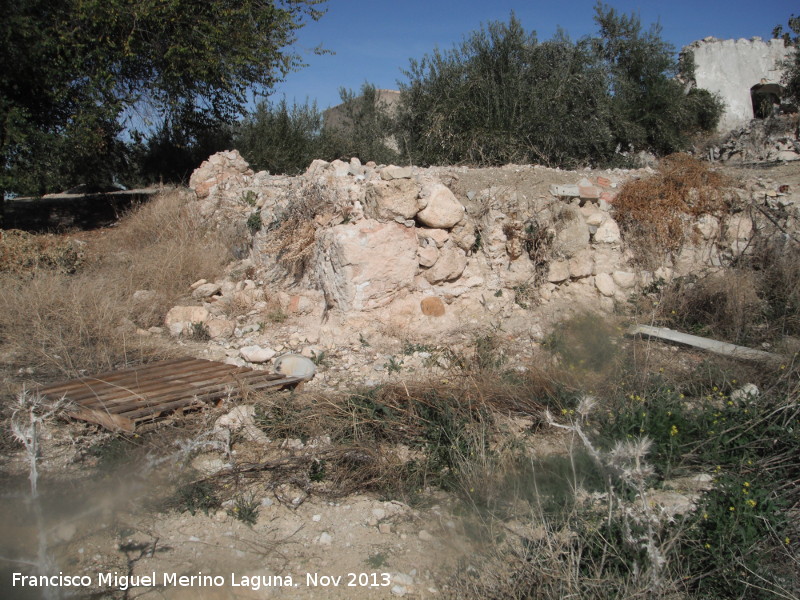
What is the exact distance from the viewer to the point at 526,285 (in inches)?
255

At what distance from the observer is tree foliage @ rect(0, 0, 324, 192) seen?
8891mm

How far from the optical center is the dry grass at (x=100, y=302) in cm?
541

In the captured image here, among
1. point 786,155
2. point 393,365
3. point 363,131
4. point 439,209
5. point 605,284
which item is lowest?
point 393,365

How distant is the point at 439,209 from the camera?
615cm

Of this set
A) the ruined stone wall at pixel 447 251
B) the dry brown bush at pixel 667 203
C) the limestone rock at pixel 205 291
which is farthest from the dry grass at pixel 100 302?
the dry brown bush at pixel 667 203

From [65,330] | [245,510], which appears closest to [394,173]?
[65,330]

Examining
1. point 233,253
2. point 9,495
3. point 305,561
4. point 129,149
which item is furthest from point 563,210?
point 129,149

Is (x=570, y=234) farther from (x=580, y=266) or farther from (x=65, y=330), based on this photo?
(x=65, y=330)

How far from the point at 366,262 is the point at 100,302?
282 centimetres

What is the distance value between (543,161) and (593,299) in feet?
12.8

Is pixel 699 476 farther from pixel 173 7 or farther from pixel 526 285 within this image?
pixel 173 7

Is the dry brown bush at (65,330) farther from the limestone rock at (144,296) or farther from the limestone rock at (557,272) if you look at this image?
the limestone rock at (557,272)

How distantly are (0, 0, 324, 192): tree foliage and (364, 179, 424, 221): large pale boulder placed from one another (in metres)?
5.75

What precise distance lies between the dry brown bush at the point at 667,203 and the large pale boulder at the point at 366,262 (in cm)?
284
